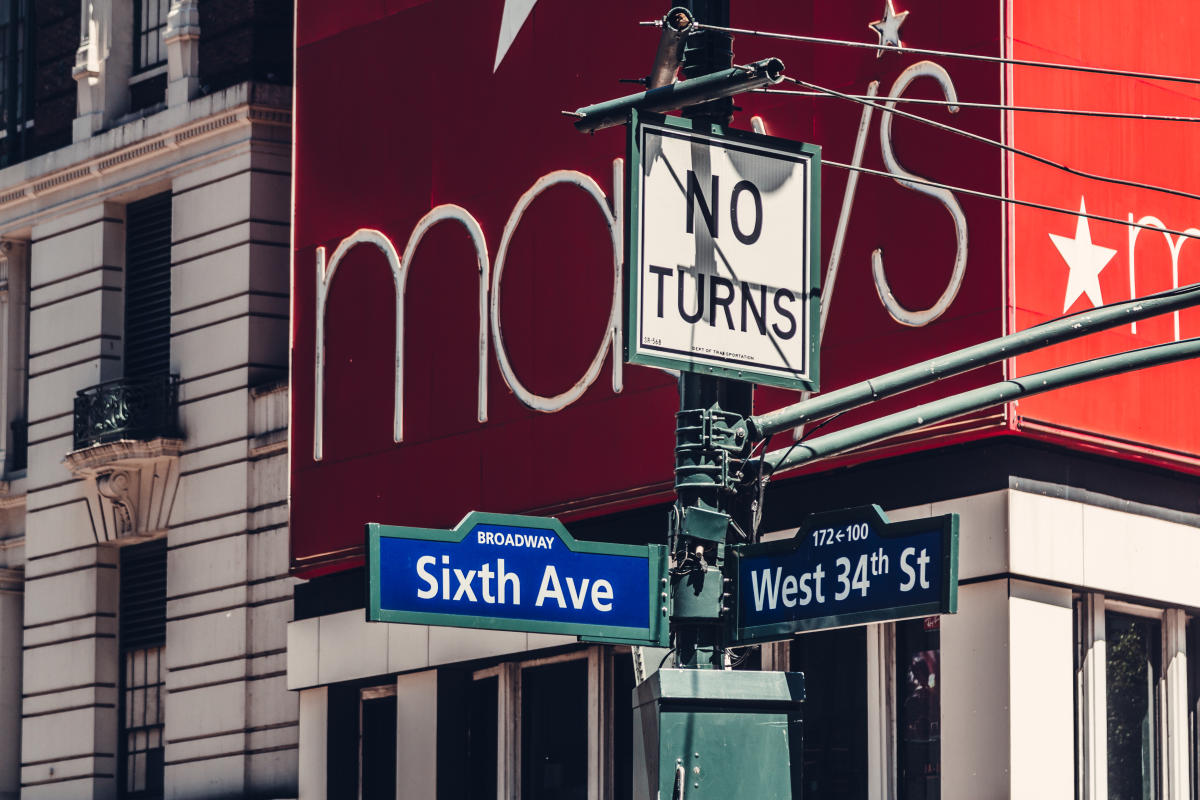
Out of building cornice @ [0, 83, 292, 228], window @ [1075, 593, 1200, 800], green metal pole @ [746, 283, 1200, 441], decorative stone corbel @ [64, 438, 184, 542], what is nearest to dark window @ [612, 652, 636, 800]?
window @ [1075, 593, 1200, 800]

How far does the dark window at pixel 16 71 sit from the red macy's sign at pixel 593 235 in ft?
27.6

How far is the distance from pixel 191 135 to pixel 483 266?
7640mm

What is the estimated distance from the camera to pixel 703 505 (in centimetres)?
1032

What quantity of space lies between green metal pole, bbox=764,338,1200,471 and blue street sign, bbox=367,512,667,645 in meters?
0.94

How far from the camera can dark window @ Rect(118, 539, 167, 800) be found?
3038 cm

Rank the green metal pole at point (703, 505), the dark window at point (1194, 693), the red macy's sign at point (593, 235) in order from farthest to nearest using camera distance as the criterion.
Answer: the dark window at point (1194, 693), the red macy's sign at point (593, 235), the green metal pole at point (703, 505)

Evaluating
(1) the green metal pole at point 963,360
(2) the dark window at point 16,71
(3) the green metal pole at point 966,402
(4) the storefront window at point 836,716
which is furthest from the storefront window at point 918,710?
(2) the dark window at point 16,71

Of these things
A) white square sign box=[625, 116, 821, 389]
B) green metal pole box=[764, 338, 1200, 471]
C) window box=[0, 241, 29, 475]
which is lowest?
green metal pole box=[764, 338, 1200, 471]

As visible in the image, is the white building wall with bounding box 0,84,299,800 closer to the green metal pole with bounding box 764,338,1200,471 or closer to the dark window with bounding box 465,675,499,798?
the dark window with bounding box 465,675,499,798

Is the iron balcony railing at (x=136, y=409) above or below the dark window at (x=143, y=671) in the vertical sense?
above

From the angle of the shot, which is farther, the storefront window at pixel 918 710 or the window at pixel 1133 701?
the window at pixel 1133 701

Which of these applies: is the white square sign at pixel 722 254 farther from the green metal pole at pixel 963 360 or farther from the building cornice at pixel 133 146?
the building cornice at pixel 133 146

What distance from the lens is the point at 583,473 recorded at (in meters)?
22.8

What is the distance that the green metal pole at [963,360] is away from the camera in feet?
34.6
